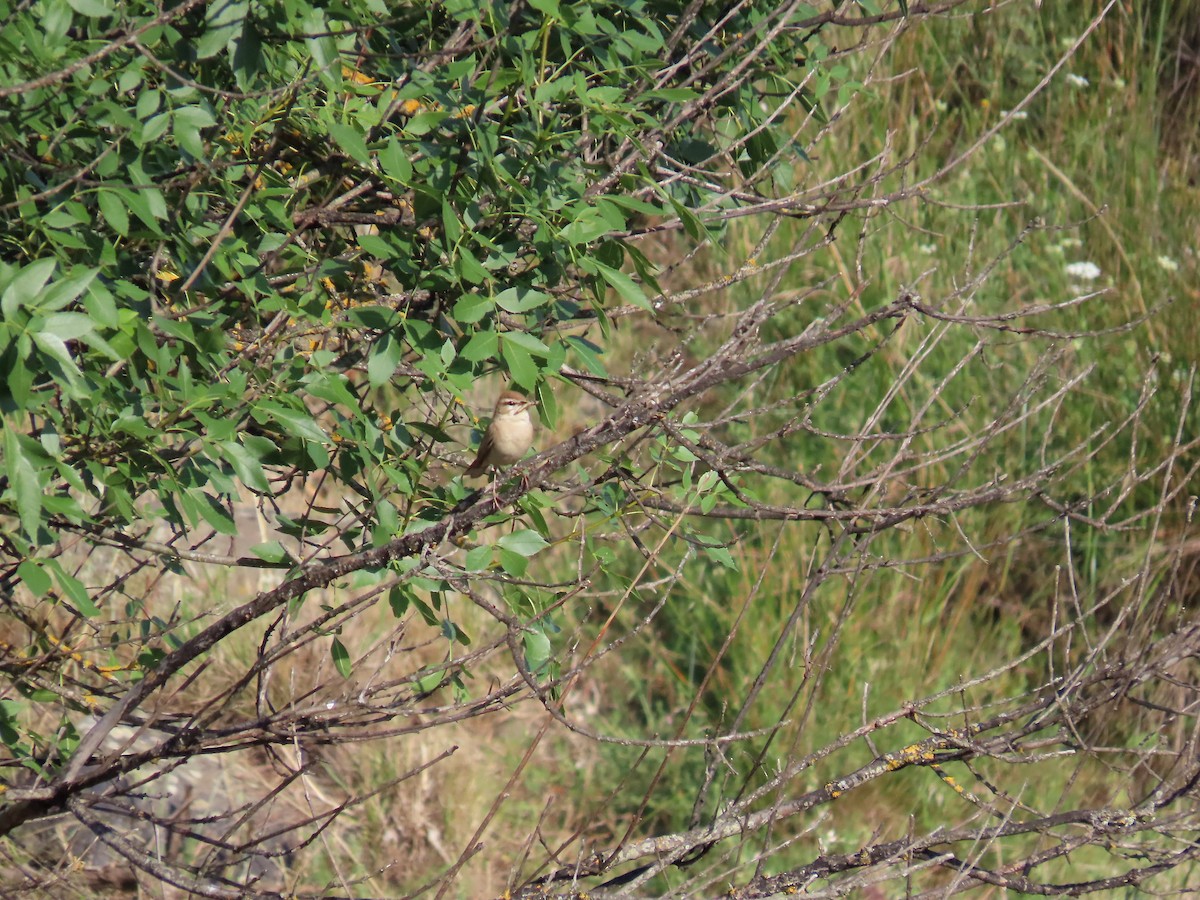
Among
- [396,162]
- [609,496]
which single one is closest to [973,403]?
[609,496]

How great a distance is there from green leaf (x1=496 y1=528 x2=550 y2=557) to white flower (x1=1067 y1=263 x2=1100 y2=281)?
4326 mm

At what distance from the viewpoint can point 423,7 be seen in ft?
7.38

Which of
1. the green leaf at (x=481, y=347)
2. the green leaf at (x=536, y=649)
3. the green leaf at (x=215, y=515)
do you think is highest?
the green leaf at (x=481, y=347)

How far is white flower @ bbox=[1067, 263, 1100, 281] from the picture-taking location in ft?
18.7

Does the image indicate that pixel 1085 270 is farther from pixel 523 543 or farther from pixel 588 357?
pixel 523 543

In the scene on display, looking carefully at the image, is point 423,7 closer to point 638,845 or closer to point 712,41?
point 712,41

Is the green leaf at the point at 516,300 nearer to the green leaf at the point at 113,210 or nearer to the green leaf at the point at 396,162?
the green leaf at the point at 396,162

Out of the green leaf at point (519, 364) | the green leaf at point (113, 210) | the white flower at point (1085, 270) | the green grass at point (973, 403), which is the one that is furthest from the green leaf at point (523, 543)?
the white flower at point (1085, 270)

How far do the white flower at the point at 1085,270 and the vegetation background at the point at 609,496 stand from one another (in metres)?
0.05

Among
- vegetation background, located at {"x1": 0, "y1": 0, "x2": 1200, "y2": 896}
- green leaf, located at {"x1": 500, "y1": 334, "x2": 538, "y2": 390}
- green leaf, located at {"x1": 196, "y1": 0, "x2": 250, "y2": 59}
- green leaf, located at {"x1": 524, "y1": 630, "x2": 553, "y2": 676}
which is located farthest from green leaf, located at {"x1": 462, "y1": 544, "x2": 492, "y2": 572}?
green leaf, located at {"x1": 196, "y1": 0, "x2": 250, "y2": 59}

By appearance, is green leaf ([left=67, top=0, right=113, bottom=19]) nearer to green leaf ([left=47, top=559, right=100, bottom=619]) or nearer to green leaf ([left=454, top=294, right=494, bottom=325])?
green leaf ([left=454, top=294, right=494, bottom=325])

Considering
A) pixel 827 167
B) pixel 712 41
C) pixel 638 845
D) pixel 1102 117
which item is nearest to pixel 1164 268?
pixel 1102 117

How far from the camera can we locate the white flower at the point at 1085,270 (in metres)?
5.71

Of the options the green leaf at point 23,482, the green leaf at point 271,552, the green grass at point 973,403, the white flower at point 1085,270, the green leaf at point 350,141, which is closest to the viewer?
the green leaf at point 23,482
